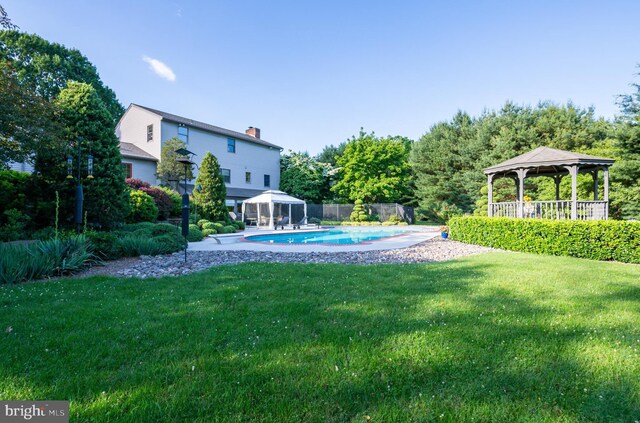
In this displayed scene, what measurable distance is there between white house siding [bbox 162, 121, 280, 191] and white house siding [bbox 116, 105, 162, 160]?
65 centimetres

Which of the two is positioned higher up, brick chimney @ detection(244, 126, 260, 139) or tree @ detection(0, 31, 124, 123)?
tree @ detection(0, 31, 124, 123)

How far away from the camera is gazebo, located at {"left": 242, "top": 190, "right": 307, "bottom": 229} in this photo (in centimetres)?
2023

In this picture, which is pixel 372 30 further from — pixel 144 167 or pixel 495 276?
pixel 144 167

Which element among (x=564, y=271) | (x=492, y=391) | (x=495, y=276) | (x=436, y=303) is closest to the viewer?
(x=492, y=391)

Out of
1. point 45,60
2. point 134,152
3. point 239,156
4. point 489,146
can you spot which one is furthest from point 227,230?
point 45,60

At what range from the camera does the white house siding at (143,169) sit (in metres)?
20.1

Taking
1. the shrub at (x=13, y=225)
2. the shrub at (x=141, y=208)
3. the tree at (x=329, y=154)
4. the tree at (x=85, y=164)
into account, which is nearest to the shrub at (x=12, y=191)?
the shrub at (x=13, y=225)

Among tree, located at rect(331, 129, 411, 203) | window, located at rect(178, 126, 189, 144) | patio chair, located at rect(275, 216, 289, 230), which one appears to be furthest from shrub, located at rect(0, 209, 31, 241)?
tree, located at rect(331, 129, 411, 203)

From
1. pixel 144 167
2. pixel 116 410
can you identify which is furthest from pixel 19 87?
pixel 144 167

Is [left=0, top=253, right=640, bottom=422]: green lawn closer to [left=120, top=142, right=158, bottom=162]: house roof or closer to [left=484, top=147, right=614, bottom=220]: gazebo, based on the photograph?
[left=484, top=147, right=614, bottom=220]: gazebo

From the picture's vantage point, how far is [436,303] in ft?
12.8

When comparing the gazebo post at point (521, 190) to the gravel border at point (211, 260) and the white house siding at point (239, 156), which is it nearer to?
the gravel border at point (211, 260)

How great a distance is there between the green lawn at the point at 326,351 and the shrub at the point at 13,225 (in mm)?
5511

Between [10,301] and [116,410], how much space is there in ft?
11.6
